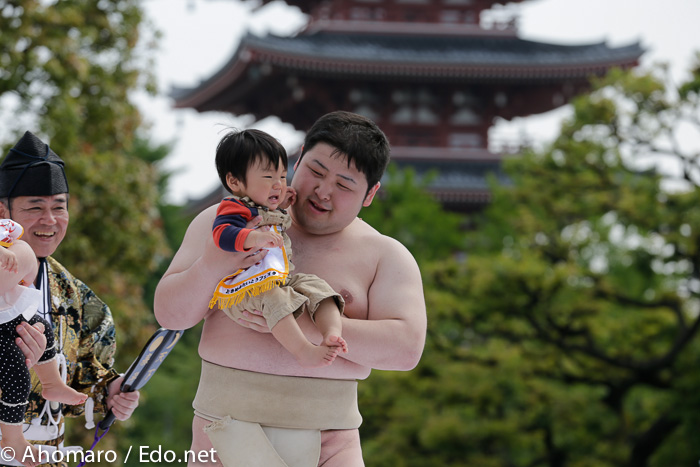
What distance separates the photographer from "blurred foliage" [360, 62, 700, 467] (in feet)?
34.2

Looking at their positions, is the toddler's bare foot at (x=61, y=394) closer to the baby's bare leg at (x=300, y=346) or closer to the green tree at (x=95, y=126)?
the baby's bare leg at (x=300, y=346)

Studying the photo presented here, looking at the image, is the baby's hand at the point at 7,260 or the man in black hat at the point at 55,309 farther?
the man in black hat at the point at 55,309

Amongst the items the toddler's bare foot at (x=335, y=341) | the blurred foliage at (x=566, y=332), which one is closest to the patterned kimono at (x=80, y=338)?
the toddler's bare foot at (x=335, y=341)

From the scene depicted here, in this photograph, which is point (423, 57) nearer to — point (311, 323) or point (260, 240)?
point (311, 323)

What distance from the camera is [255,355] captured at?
2.36m

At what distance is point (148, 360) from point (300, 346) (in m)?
0.63

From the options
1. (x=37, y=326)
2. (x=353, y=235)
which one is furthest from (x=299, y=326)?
(x=37, y=326)

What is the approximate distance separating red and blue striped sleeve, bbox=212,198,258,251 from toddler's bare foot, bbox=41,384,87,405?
635 millimetres

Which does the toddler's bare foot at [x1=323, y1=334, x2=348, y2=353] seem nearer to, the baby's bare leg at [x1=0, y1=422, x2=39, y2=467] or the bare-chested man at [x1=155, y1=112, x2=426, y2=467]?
the bare-chested man at [x1=155, y1=112, x2=426, y2=467]

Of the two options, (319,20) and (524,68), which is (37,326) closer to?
(524,68)

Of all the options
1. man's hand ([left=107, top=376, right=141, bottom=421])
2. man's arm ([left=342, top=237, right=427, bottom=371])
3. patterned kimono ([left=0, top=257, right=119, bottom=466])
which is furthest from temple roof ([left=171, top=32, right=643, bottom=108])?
man's arm ([left=342, top=237, right=427, bottom=371])

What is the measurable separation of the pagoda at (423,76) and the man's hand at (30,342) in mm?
13258

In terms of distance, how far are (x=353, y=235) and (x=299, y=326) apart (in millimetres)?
363

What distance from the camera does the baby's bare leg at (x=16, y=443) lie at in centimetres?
235
